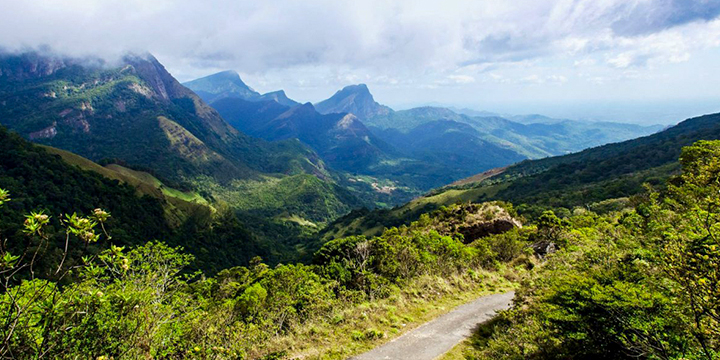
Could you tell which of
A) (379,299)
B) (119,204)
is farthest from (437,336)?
(119,204)

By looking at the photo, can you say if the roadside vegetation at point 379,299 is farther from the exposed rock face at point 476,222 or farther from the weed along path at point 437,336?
the exposed rock face at point 476,222

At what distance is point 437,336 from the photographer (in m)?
15.8

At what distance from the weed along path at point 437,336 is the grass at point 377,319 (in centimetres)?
45

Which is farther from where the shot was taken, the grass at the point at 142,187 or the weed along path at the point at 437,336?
the grass at the point at 142,187

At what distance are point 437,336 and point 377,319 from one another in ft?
10.5

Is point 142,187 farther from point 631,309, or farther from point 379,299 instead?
point 631,309

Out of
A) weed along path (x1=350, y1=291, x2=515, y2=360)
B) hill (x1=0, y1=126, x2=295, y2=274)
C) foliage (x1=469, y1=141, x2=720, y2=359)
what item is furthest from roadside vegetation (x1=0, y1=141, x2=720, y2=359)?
hill (x1=0, y1=126, x2=295, y2=274)

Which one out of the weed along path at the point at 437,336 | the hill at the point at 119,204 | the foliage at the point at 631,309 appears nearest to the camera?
the foliage at the point at 631,309

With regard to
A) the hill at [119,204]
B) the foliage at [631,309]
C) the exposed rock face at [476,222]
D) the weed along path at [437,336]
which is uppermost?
the foliage at [631,309]

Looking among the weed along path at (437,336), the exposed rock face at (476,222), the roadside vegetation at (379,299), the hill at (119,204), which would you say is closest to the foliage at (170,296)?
the roadside vegetation at (379,299)

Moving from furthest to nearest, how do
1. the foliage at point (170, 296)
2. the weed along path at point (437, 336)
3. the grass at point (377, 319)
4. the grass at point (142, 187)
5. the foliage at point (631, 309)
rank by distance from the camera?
the grass at point (142, 187)
the grass at point (377, 319)
the weed along path at point (437, 336)
the foliage at point (631, 309)
the foliage at point (170, 296)

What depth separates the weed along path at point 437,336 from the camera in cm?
1409

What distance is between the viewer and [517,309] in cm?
1595

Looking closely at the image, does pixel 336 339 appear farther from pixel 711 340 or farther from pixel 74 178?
pixel 74 178
